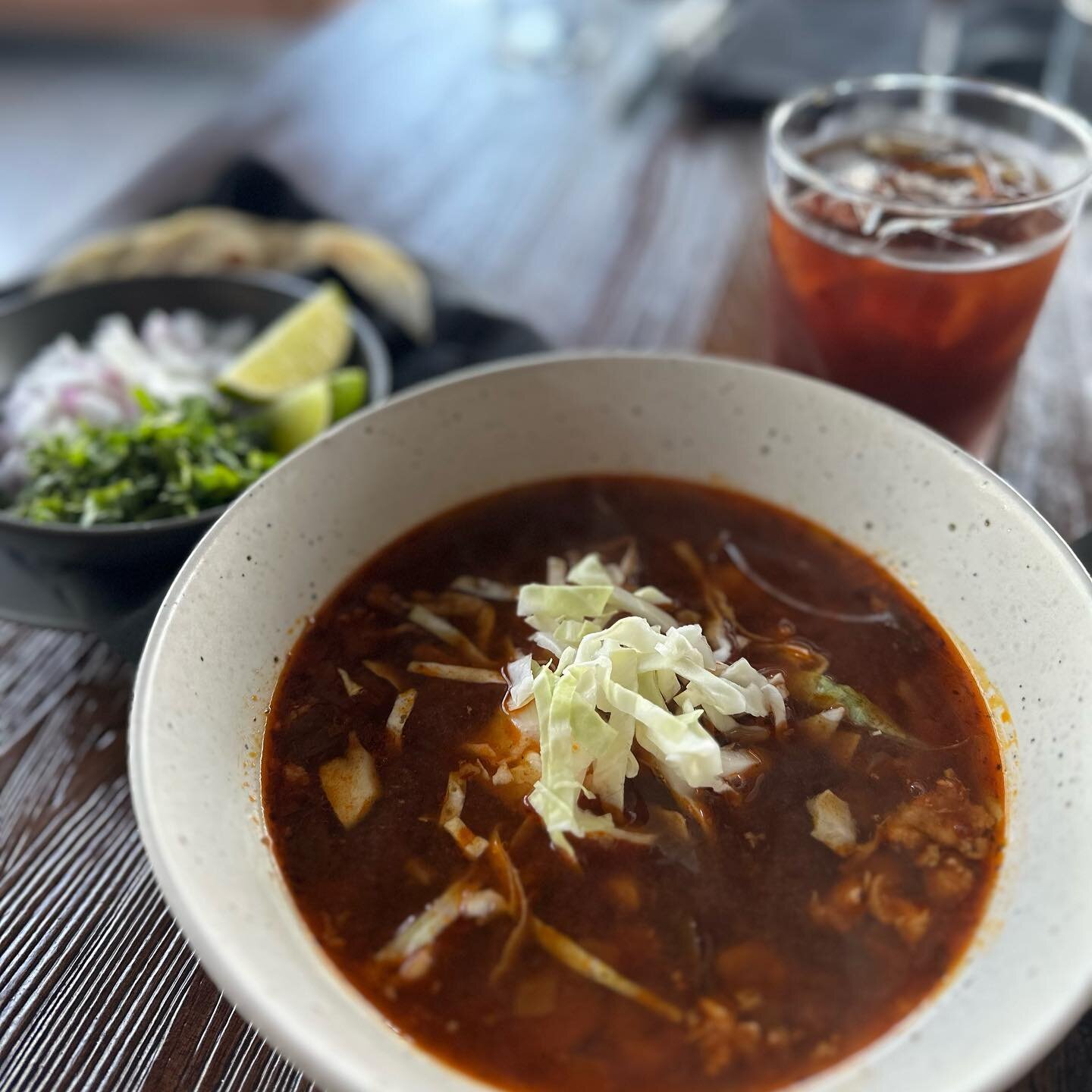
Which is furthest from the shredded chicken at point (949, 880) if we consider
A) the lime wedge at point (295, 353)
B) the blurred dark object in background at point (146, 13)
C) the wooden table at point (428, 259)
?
the blurred dark object in background at point (146, 13)

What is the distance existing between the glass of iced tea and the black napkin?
545mm

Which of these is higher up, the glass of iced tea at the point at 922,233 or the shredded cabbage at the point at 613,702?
the glass of iced tea at the point at 922,233

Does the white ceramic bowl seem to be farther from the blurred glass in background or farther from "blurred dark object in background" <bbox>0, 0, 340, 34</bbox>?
"blurred dark object in background" <bbox>0, 0, 340, 34</bbox>

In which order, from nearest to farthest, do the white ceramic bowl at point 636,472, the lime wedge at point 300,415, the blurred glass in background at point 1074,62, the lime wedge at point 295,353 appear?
the white ceramic bowl at point 636,472
the lime wedge at point 300,415
the lime wedge at point 295,353
the blurred glass in background at point 1074,62

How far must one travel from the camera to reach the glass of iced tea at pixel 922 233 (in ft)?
5.59

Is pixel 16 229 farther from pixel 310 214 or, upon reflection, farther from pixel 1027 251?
pixel 1027 251

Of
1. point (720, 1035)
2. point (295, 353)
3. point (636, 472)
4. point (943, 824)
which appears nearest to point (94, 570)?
point (295, 353)

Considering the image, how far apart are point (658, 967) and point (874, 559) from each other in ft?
2.30

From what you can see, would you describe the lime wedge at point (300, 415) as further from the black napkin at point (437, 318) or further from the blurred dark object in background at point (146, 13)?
the blurred dark object in background at point (146, 13)

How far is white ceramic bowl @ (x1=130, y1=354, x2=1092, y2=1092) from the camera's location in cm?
99

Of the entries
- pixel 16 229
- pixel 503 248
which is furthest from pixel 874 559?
pixel 16 229

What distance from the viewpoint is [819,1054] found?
3.48 ft

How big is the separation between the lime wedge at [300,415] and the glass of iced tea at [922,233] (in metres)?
0.82

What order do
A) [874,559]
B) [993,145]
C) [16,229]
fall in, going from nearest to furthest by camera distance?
[874,559] < [993,145] < [16,229]
